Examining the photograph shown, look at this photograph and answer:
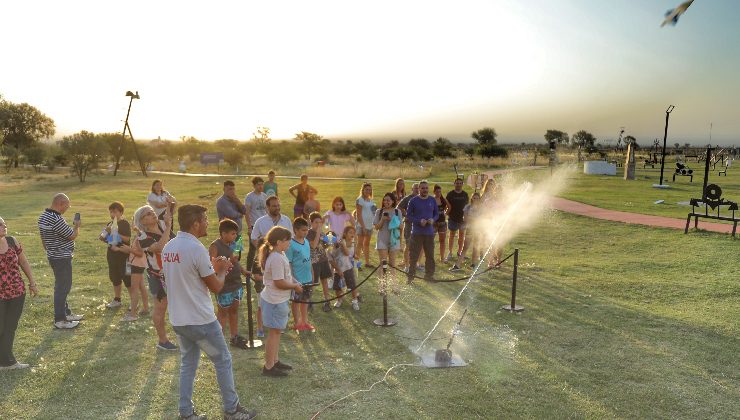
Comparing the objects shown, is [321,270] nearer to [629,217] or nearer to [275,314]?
[275,314]

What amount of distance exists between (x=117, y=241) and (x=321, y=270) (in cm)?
320

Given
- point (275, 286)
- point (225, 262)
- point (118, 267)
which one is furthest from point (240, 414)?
point (118, 267)

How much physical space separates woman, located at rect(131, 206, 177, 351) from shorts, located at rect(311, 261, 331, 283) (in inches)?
93.0

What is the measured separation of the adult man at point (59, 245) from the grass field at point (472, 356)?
1.13 feet

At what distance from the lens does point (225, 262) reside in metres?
4.91

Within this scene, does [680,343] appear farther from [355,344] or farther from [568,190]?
[568,190]

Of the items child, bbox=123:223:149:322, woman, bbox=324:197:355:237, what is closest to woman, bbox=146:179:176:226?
child, bbox=123:223:149:322

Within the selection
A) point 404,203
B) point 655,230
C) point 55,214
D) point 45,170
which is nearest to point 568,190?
point 655,230

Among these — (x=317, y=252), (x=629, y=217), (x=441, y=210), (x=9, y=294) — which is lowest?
(x=629, y=217)

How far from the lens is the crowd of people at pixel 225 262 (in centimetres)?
457

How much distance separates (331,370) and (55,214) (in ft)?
14.9

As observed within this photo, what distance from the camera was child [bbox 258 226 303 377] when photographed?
5.50 meters

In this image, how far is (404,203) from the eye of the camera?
10.8 m

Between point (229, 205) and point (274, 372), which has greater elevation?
point (229, 205)
